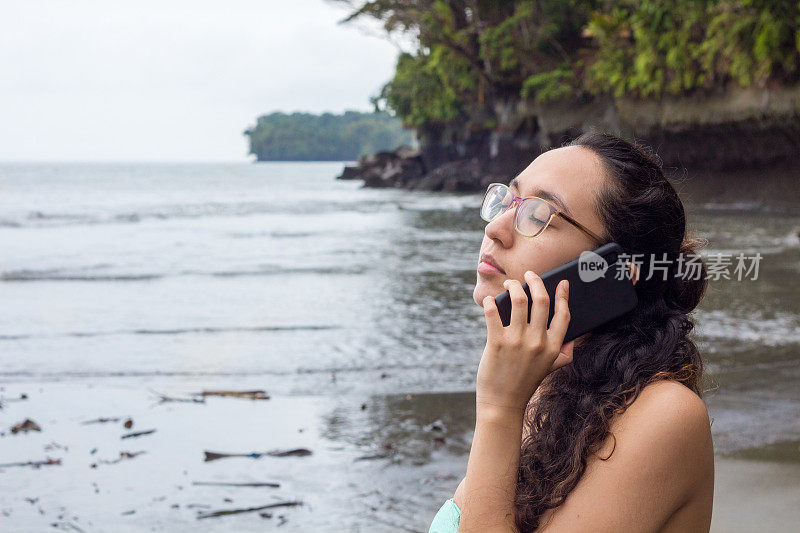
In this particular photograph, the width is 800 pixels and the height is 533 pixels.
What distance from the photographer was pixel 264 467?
4609 mm

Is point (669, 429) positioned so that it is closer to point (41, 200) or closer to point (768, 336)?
point (768, 336)

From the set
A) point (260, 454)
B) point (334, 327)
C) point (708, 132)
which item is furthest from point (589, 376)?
point (708, 132)

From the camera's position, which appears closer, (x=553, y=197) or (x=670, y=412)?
(x=670, y=412)

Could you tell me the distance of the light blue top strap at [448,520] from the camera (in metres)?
1.51

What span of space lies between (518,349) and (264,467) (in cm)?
364

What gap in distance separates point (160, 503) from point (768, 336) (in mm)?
5777

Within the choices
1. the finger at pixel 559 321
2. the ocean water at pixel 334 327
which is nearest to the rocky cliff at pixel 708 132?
the ocean water at pixel 334 327

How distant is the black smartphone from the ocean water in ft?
3.02

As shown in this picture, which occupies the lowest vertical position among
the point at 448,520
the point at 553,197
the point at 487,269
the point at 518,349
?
the point at 448,520

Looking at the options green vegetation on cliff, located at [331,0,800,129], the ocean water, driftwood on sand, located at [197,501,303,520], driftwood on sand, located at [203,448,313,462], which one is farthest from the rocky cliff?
driftwood on sand, located at [197,501,303,520]

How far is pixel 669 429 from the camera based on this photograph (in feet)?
4.02

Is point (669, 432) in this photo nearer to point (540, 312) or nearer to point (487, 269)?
point (540, 312)

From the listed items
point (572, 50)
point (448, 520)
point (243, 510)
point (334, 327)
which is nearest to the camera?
point (448, 520)

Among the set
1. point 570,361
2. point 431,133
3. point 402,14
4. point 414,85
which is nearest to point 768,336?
point 570,361
